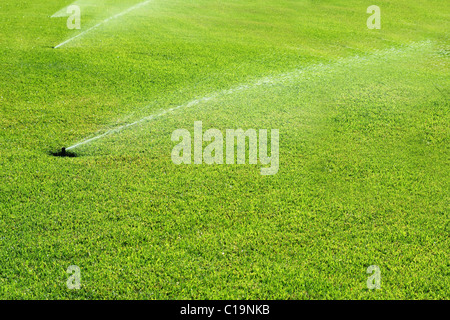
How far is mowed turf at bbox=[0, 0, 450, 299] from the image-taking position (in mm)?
4328

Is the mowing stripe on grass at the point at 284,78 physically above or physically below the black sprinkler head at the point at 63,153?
above

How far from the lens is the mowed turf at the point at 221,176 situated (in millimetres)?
4328

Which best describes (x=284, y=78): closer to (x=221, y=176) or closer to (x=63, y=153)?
(x=221, y=176)

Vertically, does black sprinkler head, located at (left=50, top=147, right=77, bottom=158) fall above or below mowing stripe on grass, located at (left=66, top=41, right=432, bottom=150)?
below

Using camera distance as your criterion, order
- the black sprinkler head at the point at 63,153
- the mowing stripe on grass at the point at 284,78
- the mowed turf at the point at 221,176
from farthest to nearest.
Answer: the mowing stripe on grass at the point at 284,78
the black sprinkler head at the point at 63,153
the mowed turf at the point at 221,176

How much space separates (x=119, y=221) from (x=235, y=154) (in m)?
2.28

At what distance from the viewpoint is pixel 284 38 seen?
13242 millimetres

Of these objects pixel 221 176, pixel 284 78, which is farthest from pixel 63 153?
pixel 284 78

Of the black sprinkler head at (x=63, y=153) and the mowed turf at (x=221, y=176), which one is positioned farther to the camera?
the black sprinkler head at (x=63, y=153)

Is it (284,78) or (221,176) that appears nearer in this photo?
(221,176)

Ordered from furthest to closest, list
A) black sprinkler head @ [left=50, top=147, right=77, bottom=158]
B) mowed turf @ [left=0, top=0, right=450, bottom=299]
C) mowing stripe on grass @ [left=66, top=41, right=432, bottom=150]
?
mowing stripe on grass @ [left=66, top=41, right=432, bottom=150] < black sprinkler head @ [left=50, top=147, right=77, bottom=158] < mowed turf @ [left=0, top=0, right=450, bottom=299]

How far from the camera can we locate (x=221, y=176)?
5969mm

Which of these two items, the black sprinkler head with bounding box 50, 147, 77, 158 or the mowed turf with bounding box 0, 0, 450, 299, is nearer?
the mowed turf with bounding box 0, 0, 450, 299

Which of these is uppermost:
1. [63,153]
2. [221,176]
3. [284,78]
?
[284,78]
